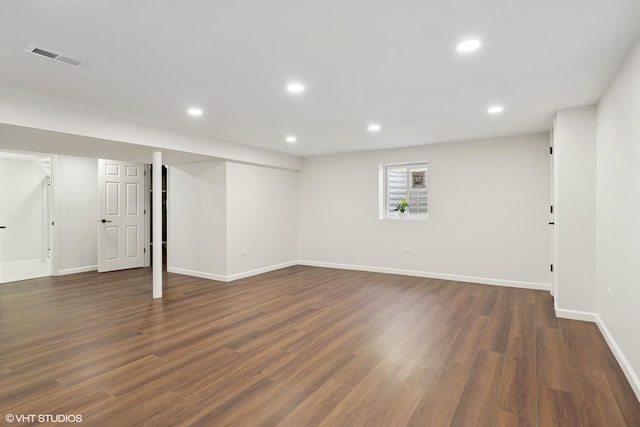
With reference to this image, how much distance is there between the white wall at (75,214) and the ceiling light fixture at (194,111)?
4205 millimetres

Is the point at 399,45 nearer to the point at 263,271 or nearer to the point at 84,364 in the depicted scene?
the point at 84,364

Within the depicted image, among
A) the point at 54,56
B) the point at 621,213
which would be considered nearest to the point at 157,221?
the point at 54,56

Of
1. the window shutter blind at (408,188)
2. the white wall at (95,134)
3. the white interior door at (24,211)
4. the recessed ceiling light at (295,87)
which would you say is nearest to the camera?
the recessed ceiling light at (295,87)

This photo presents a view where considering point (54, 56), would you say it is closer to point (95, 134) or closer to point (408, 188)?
point (95, 134)

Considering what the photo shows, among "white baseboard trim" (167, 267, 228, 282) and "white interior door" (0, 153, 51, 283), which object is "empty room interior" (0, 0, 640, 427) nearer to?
"white baseboard trim" (167, 267, 228, 282)

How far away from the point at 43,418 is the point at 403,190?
586 centimetres

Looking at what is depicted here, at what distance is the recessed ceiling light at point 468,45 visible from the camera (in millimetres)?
2280

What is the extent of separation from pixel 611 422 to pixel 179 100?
426cm

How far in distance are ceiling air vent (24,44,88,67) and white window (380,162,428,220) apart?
508 centimetres

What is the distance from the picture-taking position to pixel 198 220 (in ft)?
20.5

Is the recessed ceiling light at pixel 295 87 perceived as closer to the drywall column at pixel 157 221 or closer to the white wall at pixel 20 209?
the drywall column at pixel 157 221

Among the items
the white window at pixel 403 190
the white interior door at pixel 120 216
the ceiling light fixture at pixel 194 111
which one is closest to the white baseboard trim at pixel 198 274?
the white interior door at pixel 120 216

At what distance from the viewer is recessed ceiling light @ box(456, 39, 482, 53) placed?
89.8 inches

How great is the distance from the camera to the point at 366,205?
6.77 m
